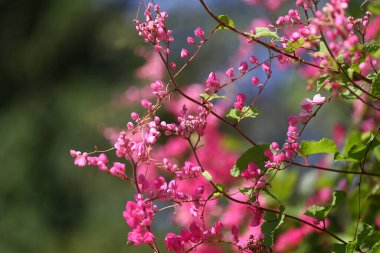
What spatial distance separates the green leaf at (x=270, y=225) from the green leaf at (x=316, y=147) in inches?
2.8

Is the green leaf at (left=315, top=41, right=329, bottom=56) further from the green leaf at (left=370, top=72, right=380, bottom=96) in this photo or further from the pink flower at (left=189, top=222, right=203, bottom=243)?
the pink flower at (left=189, top=222, right=203, bottom=243)

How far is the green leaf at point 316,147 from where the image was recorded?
2.36ft

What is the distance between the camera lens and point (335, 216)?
1.26 metres

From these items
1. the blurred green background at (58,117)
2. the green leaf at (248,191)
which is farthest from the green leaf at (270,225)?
the blurred green background at (58,117)

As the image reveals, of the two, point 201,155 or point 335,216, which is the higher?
point 201,155

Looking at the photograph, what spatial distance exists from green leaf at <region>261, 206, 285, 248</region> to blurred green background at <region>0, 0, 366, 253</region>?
3846 millimetres

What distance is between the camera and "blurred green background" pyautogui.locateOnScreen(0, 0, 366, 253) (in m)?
5.02

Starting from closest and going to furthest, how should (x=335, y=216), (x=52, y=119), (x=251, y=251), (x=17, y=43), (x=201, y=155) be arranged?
(x=251, y=251)
(x=335, y=216)
(x=201, y=155)
(x=52, y=119)
(x=17, y=43)

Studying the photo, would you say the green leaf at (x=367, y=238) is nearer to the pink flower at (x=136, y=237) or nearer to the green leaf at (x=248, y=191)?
the green leaf at (x=248, y=191)

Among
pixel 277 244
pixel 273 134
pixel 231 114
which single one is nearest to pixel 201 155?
pixel 277 244

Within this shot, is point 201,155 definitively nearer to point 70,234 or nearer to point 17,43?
point 70,234

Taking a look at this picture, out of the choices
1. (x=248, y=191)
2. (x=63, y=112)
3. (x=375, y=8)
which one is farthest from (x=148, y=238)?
(x=63, y=112)

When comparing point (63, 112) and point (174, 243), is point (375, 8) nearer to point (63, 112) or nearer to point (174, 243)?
point (174, 243)

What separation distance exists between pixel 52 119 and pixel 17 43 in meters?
0.94
